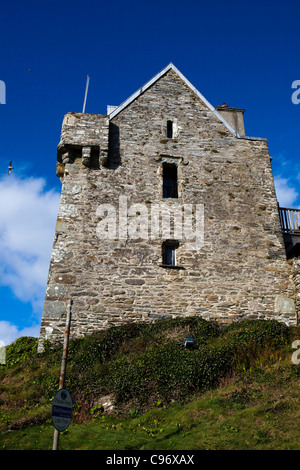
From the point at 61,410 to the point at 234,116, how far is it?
15112 mm

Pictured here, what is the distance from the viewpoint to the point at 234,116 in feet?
58.4

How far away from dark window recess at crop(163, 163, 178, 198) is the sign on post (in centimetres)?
996

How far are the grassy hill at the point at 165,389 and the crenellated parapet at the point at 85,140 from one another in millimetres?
6313

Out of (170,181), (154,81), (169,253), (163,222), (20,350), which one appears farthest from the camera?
(154,81)

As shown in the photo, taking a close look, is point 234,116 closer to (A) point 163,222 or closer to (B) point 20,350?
(A) point 163,222

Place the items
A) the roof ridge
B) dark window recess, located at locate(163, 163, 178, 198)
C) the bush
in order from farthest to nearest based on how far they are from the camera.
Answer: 1. the roof ridge
2. dark window recess, located at locate(163, 163, 178, 198)
3. the bush

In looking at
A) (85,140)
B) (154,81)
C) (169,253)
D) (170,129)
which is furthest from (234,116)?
(169,253)

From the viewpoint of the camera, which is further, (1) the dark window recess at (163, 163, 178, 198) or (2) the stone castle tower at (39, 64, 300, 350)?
(1) the dark window recess at (163, 163, 178, 198)

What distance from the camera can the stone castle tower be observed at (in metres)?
12.9

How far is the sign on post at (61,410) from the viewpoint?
19.0 feet

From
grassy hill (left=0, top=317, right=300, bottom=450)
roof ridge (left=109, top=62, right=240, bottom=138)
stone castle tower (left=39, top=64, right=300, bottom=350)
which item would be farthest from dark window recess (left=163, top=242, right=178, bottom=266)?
roof ridge (left=109, top=62, right=240, bottom=138)

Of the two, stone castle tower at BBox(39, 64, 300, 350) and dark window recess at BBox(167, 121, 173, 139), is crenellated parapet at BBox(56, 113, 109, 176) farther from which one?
dark window recess at BBox(167, 121, 173, 139)
